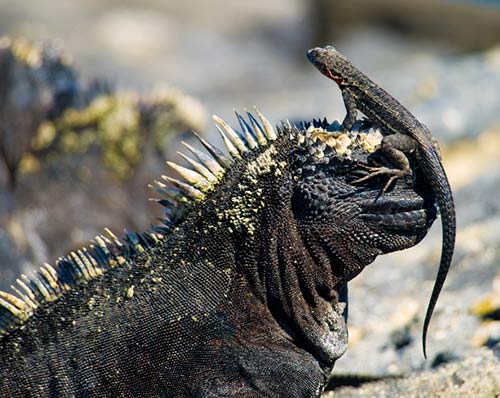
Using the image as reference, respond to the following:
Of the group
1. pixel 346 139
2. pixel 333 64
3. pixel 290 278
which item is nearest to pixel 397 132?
pixel 346 139

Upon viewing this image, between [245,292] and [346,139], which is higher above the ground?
[346,139]

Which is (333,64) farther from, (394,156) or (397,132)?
(394,156)

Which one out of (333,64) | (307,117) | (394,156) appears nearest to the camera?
(394,156)

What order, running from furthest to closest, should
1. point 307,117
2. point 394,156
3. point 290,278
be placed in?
point 307,117
point 290,278
point 394,156

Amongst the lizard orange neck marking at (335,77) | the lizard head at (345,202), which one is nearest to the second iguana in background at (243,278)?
the lizard head at (345,202)

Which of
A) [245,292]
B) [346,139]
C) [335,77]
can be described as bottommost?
[245,292]

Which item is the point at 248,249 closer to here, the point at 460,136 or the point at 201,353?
the point at 201,353

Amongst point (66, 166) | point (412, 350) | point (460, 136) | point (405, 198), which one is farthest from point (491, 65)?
point (405, 198)

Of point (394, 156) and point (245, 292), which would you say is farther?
point (245, 292)
